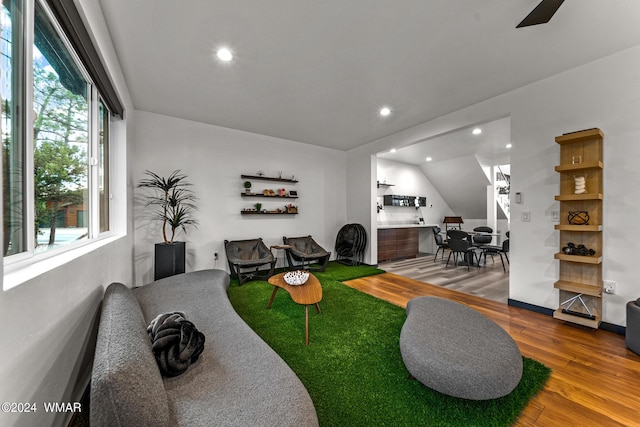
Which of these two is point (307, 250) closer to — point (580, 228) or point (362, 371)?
point (362, 371)

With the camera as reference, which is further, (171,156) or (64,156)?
(171,156)

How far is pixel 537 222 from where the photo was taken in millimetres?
2943

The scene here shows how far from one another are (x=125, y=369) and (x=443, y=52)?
10.7 ft

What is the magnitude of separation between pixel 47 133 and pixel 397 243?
6196 mm

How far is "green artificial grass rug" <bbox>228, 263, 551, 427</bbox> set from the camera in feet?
4.61

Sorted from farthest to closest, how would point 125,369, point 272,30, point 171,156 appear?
point 171,156 < point 272,30 < point 125,369

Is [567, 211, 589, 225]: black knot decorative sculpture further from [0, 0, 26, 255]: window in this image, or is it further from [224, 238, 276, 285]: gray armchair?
[0, 0, 26, 255]: window

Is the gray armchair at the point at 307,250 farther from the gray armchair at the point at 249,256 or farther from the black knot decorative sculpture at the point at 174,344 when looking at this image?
the black knot decorative sculpture at the point at 174,344

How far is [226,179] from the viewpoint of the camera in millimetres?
4508

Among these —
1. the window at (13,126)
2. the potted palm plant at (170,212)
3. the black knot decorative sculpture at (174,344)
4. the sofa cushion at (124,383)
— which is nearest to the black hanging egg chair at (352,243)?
the potted palm plant at (170,212)

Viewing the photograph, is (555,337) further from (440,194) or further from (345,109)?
(440,194)

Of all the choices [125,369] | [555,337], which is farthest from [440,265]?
[125,369]

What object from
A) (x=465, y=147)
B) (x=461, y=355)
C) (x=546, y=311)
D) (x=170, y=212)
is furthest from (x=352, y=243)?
(x=461, y=355)

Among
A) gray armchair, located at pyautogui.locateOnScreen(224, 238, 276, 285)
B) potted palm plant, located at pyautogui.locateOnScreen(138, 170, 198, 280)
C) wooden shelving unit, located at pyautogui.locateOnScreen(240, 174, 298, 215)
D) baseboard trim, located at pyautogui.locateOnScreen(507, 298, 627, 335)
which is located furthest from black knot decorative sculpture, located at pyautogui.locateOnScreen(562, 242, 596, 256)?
potted palm plant, located at pyautogui.locateOnScreen(138, 170, 198, 280)
